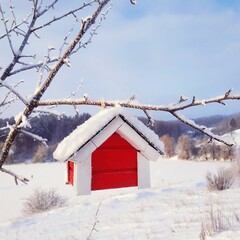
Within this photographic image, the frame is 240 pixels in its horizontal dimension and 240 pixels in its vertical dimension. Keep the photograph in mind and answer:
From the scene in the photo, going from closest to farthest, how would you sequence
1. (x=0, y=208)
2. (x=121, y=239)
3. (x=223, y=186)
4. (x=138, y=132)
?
(x=138, y=132)
(x=121, y=239)
(x=223, y=186)
(x=0, y=208)

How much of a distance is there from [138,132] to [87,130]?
299 mm

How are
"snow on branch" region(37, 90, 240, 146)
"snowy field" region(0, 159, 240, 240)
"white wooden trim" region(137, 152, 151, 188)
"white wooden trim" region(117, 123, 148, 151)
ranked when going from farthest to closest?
1. "snowy field" region(0, 159, 240, 240)
2. "white wooden trim" region(137, 152, 151, 188)
3. "white wooden trim" region(117, 123, 148, 151)
4. "snow on branch" region(37, 90, 240, 146)

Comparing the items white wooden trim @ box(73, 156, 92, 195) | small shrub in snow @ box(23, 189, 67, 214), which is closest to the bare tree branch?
white wooden trim @ box(73, 156, 92, 195)

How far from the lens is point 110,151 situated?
82.9 inches

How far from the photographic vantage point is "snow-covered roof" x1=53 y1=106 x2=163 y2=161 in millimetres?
1830

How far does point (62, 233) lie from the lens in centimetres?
790

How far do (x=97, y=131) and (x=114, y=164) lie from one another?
13.5 inches

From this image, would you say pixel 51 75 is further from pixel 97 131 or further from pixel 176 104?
pixel 97 131

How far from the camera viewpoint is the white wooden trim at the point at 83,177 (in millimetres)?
1898

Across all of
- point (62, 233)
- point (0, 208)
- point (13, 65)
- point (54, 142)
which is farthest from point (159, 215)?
point (0, 208)

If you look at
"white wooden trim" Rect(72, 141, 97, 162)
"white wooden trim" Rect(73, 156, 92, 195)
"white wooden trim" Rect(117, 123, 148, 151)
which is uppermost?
"white wooden trim" Rect(117, 123, 148, 151)

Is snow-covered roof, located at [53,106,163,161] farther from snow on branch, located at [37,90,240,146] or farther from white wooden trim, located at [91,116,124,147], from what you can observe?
snow on branch, located at [37,90,240,146]

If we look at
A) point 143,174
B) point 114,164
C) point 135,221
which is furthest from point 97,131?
point 135,221

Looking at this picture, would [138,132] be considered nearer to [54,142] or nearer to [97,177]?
[97,177]
